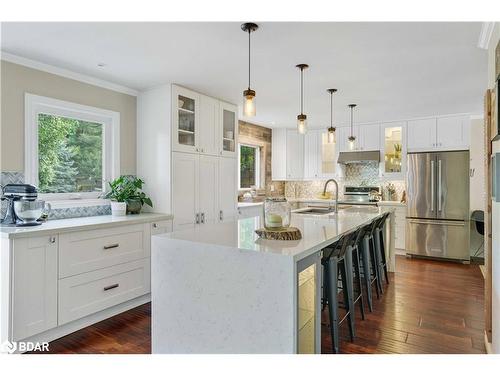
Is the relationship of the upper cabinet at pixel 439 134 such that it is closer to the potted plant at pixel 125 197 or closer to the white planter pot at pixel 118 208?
the potted plant at pixel 125 197

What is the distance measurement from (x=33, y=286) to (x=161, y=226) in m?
1.34

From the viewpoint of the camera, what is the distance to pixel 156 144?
3836 millimetres

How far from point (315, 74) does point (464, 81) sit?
1.66 m

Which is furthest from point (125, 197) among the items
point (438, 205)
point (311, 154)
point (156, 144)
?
point (438, 205)

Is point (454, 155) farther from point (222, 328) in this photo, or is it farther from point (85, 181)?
point (85, 181)


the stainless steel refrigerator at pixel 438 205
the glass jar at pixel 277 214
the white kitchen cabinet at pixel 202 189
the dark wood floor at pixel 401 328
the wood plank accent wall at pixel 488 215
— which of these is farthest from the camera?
the stainless steel refrigerator at pixel 438 205

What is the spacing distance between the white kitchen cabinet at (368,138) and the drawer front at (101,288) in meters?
4.27

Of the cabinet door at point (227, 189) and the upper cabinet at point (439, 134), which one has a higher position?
the upper cabinet at point (439, 134)

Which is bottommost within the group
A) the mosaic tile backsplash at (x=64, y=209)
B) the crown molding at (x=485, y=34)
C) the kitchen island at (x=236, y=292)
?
the kitchen island at (x=236, y=292)

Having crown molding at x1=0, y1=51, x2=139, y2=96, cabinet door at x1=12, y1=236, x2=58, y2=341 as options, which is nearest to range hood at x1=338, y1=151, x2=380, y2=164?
crown molding at x1=0, y1=51, x2=139, y2=96

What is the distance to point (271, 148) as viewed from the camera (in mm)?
6812

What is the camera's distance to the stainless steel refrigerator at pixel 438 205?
5102 mm

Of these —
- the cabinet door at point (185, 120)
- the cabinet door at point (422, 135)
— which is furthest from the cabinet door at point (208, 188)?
the cabinet door at point (422, 135)

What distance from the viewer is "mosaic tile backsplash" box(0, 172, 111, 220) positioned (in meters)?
2.86
